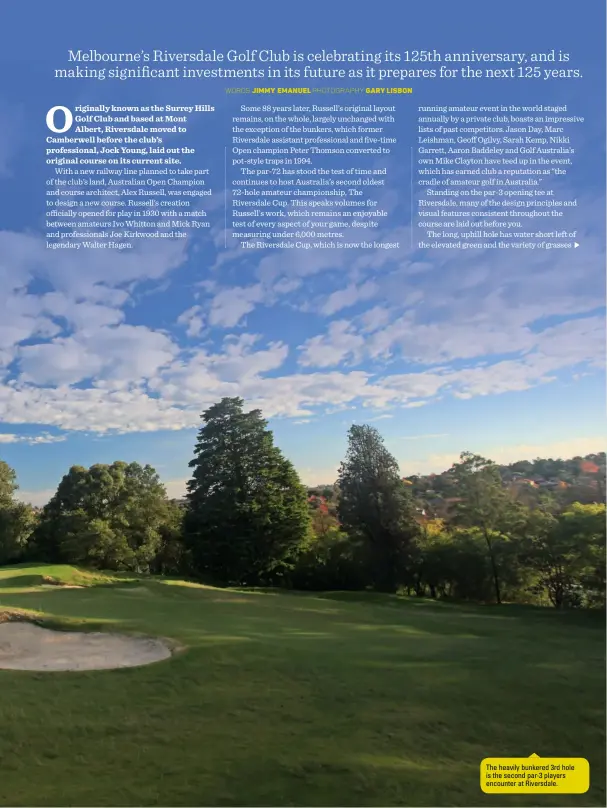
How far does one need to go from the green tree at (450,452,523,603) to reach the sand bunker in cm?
879

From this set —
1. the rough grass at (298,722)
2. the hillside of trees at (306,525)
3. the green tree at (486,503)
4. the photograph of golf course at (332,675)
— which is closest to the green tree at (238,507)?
the hillside of trees at (306,525)

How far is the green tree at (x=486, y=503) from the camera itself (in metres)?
12.0

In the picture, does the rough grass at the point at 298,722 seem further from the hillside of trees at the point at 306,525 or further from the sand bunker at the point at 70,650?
the hillside of trees at the point at 306,525

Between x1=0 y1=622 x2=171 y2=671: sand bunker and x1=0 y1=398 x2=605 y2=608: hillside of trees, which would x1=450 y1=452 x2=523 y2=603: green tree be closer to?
x1=0 y1=398 x2=605 y2=608: hillside of trees

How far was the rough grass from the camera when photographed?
277 cm

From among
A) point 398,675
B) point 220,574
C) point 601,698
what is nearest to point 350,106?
point 398,675

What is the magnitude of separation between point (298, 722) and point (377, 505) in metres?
11.5

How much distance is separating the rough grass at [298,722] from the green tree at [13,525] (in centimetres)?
1415

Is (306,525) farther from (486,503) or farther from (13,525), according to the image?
(13,525)

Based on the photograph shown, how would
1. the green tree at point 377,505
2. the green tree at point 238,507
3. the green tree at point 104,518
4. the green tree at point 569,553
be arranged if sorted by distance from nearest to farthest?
the green tree at point 569,553 < the green tree at point 377,505 < the green tree at point 238,507 < the green tree at point 104,518

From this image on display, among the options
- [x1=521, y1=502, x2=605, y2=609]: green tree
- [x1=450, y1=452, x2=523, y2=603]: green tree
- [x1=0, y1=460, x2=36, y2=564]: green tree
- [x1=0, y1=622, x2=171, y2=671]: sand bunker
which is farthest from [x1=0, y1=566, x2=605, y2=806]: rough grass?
[x1=0, y1=460, x2=36, y2=564]: green tree

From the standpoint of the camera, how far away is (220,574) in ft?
50.4

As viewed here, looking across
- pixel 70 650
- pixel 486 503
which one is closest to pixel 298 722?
pixel 70 650

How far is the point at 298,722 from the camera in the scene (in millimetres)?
3281
